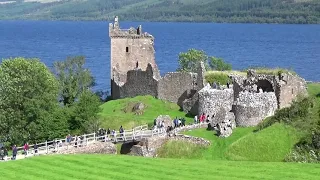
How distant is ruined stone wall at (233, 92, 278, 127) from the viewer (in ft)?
165

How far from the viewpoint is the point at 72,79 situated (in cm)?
8100

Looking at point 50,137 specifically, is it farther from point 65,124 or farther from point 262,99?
point 262,99

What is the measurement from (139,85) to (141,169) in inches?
1306

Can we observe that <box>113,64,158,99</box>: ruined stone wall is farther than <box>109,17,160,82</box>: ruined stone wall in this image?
No

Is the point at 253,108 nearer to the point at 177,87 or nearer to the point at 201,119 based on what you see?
the point at 201,119

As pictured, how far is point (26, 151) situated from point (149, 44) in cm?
3371

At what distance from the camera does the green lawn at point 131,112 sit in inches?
2293

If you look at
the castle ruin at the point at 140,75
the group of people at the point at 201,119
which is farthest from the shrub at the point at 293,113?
the castle ruin at the point at 140,75

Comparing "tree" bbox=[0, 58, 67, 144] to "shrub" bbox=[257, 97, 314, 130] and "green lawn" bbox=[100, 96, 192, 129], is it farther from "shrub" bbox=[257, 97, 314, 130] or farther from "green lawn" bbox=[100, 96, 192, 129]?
"shrub" bbox=[257, 97, 314, 130]

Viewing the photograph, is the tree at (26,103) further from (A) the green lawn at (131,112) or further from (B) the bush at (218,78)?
(B) the bush at (218,78)

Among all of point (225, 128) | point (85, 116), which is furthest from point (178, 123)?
point (85, 116)

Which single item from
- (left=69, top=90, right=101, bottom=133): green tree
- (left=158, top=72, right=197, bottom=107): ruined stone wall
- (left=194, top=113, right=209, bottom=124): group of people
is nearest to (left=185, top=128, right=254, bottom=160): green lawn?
(left=194, top=113, right=209, bottom=124): group of people

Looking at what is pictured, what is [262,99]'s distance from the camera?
50.6m

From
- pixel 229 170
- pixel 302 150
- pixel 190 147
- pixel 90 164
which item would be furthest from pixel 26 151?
pixel 302 150
